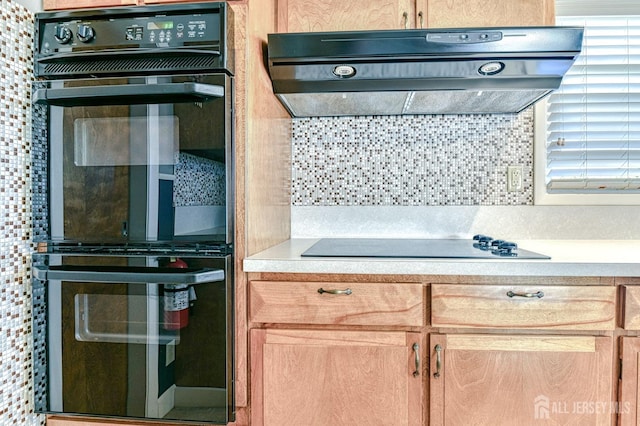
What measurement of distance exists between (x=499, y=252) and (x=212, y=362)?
2.92ft

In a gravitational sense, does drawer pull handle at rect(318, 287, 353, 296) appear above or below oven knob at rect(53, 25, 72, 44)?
below

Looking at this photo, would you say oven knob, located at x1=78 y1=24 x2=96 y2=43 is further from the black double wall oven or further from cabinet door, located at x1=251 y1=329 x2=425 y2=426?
cabinet door, located at x1=251 y1=329 x2=425 y2=426

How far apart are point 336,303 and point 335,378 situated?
0.69 feet

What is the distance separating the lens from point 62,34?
3.78 feet

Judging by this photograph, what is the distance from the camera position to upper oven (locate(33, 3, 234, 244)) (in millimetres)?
1123

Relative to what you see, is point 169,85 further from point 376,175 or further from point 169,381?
point 376,175

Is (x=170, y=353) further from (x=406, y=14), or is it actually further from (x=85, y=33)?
(x=406, y=14)

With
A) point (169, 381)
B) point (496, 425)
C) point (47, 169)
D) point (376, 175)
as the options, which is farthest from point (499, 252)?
→ point (47, 169)

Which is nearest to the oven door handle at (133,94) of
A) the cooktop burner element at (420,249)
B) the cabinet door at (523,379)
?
the cooktop burner element at (420,249)

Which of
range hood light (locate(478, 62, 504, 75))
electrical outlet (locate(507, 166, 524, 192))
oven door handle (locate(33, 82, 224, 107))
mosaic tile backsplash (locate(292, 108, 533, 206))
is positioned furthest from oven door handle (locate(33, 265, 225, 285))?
electrical outlet (locate(507, 166, 524, 192))

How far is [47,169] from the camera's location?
1.17m

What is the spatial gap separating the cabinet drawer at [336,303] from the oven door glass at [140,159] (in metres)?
0.20

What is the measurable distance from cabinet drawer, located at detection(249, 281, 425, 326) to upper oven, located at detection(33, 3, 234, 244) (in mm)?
206

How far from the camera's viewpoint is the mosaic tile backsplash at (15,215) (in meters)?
1.08
